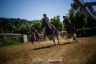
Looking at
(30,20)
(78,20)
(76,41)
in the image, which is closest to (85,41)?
(76,41)

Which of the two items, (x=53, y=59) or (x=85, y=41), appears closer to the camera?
(x=53, y=59)

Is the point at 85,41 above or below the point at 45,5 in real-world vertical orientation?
below

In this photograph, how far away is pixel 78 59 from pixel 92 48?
630 mm

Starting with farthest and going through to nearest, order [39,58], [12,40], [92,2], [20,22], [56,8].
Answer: [12,40] → [20,22] → [56,8] → [39,58] → [92,2]

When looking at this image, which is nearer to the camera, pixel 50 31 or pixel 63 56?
pixel 63 56

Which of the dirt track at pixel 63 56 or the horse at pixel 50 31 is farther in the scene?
the horse at pixel 50 31

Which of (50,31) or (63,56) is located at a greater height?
(50,31)

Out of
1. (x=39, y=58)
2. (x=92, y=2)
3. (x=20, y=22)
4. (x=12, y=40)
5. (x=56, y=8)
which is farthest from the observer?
(x=12, y=40)

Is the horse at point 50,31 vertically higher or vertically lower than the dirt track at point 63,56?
higher

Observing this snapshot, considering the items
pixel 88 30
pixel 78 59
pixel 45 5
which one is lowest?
pixel 78 59

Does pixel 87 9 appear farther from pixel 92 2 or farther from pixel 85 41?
pixel 85 41

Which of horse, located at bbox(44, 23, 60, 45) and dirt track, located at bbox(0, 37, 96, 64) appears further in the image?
horse, located at bbox(44, 23, 60, 45)

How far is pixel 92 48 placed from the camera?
5.11m

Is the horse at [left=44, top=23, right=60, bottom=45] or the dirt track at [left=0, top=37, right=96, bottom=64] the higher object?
the horse at [left=44, top=23, right=60, bottom=45]
